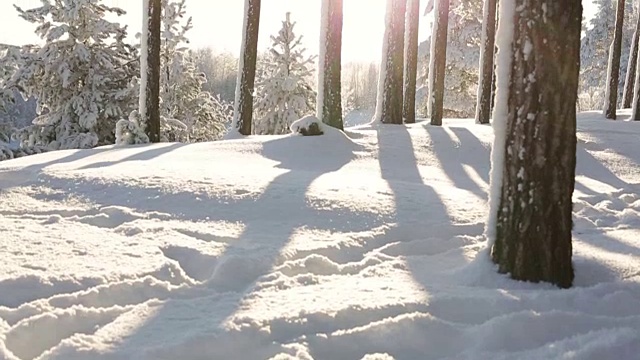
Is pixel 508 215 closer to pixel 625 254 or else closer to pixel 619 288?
pixel 619 288

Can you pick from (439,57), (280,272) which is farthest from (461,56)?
(280,272)

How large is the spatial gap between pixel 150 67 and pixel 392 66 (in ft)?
19.4

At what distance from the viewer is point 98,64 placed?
17.5 m

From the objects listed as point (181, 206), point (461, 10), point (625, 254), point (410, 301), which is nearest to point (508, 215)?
point (410, 301)

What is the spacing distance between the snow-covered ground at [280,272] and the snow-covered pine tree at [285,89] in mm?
14861

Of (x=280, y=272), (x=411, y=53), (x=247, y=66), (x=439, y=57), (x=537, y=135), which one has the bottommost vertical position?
(x=280, y=272)

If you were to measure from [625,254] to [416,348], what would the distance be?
8.20 feet

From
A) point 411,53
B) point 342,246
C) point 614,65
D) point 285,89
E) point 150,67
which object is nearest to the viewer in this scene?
point 342,246

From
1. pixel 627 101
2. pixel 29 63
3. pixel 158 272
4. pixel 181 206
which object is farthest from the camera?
pixel 627 101

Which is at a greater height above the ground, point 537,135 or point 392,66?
point 392,66

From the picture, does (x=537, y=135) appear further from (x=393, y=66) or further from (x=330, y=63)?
(x=393, y=66)

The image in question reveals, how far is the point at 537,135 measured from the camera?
11.4ft

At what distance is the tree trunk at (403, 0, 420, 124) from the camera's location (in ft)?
53.1

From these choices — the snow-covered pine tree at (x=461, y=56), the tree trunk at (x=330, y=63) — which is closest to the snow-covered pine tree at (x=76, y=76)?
the tree trunk at (x=330, y=63)
